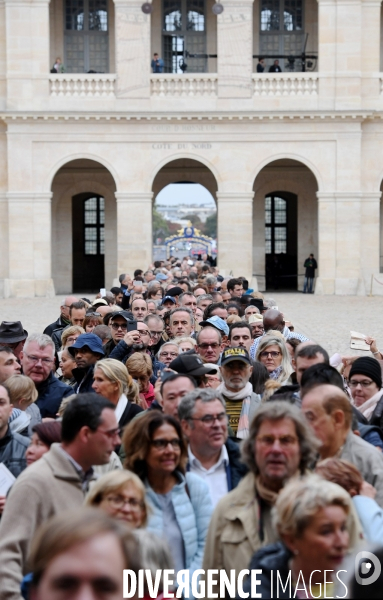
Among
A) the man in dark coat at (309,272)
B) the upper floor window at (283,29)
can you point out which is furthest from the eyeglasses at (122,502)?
the upper floor window at (283,29)

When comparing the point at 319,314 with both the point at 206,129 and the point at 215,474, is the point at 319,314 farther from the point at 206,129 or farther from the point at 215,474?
the point at 215,474

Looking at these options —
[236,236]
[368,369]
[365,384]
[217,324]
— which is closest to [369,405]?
[365,384]

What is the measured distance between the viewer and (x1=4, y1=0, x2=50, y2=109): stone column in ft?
121

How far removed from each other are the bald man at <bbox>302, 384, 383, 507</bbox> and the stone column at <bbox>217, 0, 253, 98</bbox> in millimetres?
31434

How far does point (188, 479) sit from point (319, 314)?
24.1 meters

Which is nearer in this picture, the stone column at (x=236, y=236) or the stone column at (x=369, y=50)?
the stone column at (x=369, y=50)

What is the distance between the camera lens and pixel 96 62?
131 feet

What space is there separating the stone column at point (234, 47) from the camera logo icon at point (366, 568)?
111 feet

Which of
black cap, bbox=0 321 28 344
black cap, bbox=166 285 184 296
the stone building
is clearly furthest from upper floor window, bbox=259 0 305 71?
black cap, bbox=0 321 28 344

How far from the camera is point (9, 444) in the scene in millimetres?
7117

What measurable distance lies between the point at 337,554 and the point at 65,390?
5333 millimetres

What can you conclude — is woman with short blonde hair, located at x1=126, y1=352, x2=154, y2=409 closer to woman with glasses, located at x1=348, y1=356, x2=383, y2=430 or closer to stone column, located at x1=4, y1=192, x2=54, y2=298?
woman with glasses, located at x1=348, y1=356, x2=383, y2=430

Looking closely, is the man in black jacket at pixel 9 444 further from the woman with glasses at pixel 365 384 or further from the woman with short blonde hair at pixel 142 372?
the woman with glasses at pixel 365 384

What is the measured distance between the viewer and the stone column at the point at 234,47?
36562 millimetres
